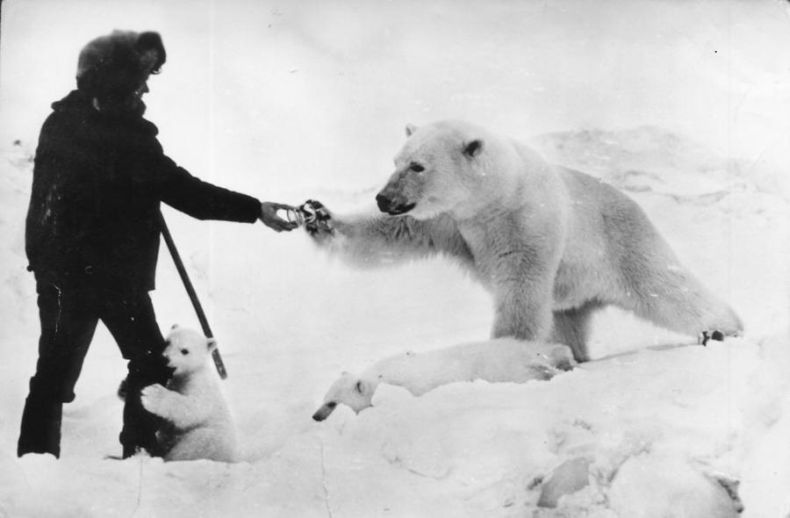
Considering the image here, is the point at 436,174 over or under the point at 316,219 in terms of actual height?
over

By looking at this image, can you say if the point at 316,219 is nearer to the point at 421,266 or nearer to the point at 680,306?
the point at 421,266

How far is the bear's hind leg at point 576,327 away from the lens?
11.7ft

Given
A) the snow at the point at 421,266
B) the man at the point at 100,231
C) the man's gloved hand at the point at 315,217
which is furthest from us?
the man's gloved hand at the point at 315,217

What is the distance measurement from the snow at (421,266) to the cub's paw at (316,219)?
9 cm

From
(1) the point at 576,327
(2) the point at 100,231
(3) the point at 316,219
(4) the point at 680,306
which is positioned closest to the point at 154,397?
(2) the point at 100,231

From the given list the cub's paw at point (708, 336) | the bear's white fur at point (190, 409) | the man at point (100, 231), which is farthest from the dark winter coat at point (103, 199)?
the cub's paw at point (708, 336)

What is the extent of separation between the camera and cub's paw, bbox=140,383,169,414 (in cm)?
327

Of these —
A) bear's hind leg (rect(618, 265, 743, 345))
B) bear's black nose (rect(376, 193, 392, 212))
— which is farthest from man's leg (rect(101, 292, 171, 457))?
bear's hind leg (rect(618, 265, 743, 345))

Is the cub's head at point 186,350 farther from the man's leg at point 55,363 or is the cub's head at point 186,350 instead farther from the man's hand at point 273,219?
the man's hand at point 273,219

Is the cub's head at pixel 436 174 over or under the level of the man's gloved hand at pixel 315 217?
over

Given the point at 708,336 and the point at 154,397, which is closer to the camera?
the point at 154,397

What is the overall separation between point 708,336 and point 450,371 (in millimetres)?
1149

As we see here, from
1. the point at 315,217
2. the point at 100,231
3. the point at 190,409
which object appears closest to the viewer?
the point at 190,409

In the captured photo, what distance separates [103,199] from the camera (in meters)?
3.37
